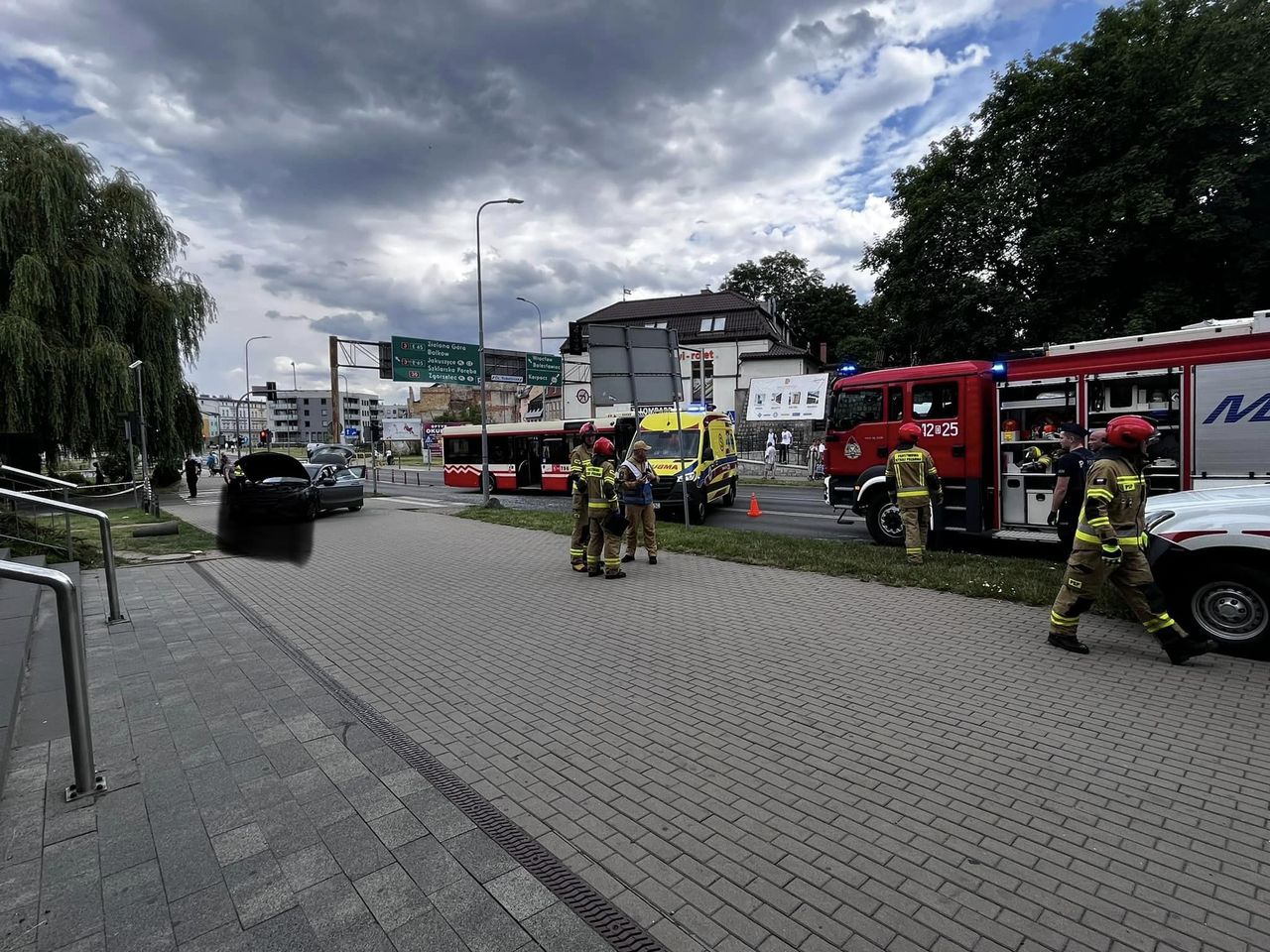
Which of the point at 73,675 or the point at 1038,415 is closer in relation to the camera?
the point at 73,675

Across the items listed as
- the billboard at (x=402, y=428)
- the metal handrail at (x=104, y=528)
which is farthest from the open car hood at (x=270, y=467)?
the billboard at (x=402, y=428)

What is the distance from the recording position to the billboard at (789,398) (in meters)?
29.8

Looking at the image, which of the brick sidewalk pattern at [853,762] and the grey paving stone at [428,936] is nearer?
the grey paving stone at [428,936]

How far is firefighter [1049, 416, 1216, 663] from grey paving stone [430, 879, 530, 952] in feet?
16.1

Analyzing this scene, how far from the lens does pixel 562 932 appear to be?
7.86 feet

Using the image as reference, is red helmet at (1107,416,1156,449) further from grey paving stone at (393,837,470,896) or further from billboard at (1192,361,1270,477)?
grey paving stone at (393,837,470,896)

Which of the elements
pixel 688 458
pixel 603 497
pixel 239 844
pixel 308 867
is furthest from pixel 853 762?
pixel 688 458

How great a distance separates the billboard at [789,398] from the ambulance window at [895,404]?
1844 cm

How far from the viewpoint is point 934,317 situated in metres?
23.3

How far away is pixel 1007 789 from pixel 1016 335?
2144cm

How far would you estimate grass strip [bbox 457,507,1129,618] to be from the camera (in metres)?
7.25

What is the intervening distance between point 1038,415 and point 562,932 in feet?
31.3

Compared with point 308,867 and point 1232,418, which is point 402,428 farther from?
point 308,867

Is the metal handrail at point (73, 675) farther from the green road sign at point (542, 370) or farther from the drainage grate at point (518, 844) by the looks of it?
the green road sign at point (542, 370)
